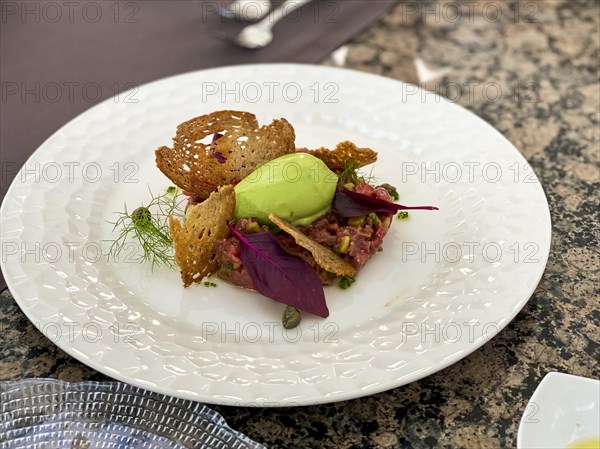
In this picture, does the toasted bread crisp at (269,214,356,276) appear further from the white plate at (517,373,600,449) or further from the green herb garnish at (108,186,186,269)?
the white plate at (517,373,600,449)

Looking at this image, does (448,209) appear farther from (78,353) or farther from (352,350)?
(78,353)

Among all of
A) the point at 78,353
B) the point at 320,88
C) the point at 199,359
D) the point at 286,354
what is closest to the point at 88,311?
the point at 78,353

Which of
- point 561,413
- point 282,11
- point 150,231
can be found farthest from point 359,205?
point 282,11

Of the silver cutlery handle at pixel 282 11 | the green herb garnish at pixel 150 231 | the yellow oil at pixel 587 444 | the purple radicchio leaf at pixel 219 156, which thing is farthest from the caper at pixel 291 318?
the silver cutlery handle at pixel 282 11

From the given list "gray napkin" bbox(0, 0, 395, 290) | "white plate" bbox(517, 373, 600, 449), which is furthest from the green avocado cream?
"gray napkin" bbox(0, 0, 395, 290)

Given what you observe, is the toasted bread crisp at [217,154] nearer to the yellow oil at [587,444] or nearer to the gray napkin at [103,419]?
the gray napkin at [103,419]

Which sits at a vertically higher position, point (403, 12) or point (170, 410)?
point (170, 410)
